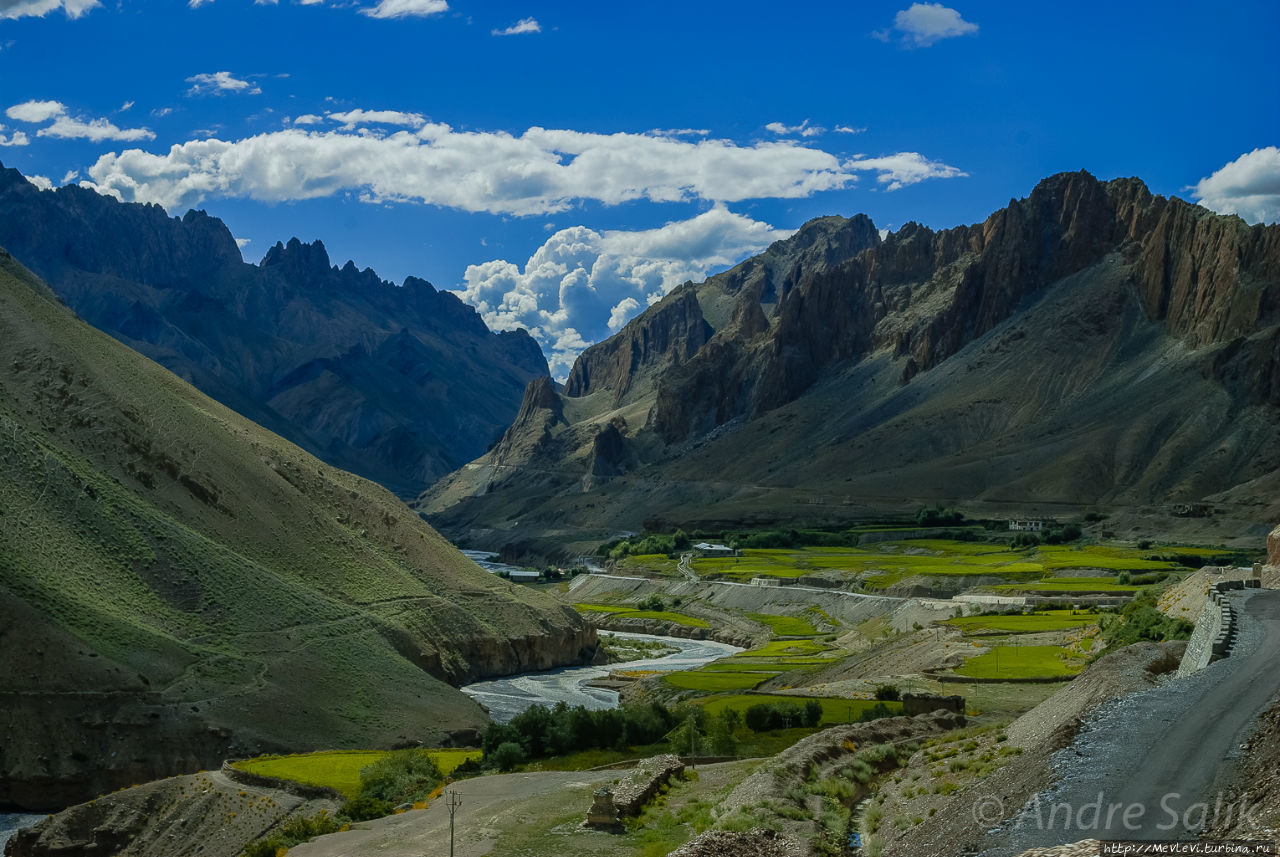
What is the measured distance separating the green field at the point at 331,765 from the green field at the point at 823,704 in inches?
577

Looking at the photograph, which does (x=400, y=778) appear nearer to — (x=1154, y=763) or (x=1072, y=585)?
(x=1154, y=763)

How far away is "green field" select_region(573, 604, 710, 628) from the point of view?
147250 mm

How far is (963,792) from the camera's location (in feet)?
100

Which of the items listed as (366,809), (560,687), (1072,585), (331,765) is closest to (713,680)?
(560,687)

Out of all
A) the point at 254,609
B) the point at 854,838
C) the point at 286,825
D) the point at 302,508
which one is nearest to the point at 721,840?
the point at 854,838

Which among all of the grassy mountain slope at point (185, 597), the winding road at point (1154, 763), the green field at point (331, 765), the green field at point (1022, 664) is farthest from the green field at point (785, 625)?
the winding road at point (1154, 763)

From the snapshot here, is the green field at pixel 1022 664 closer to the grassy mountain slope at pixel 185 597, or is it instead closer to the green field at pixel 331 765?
the green field at pixel 331 765

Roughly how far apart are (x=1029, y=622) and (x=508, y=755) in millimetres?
46953

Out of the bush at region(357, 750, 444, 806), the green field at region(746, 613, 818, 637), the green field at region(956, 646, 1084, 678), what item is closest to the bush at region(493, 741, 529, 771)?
the bush at region(357, 750, 444, 806)

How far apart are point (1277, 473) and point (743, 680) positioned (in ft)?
406

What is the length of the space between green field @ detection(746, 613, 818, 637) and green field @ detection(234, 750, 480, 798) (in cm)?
6316

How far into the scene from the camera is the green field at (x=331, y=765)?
193ft

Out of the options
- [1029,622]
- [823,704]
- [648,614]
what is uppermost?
[1029,622]

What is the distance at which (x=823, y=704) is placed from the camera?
2670 inches
